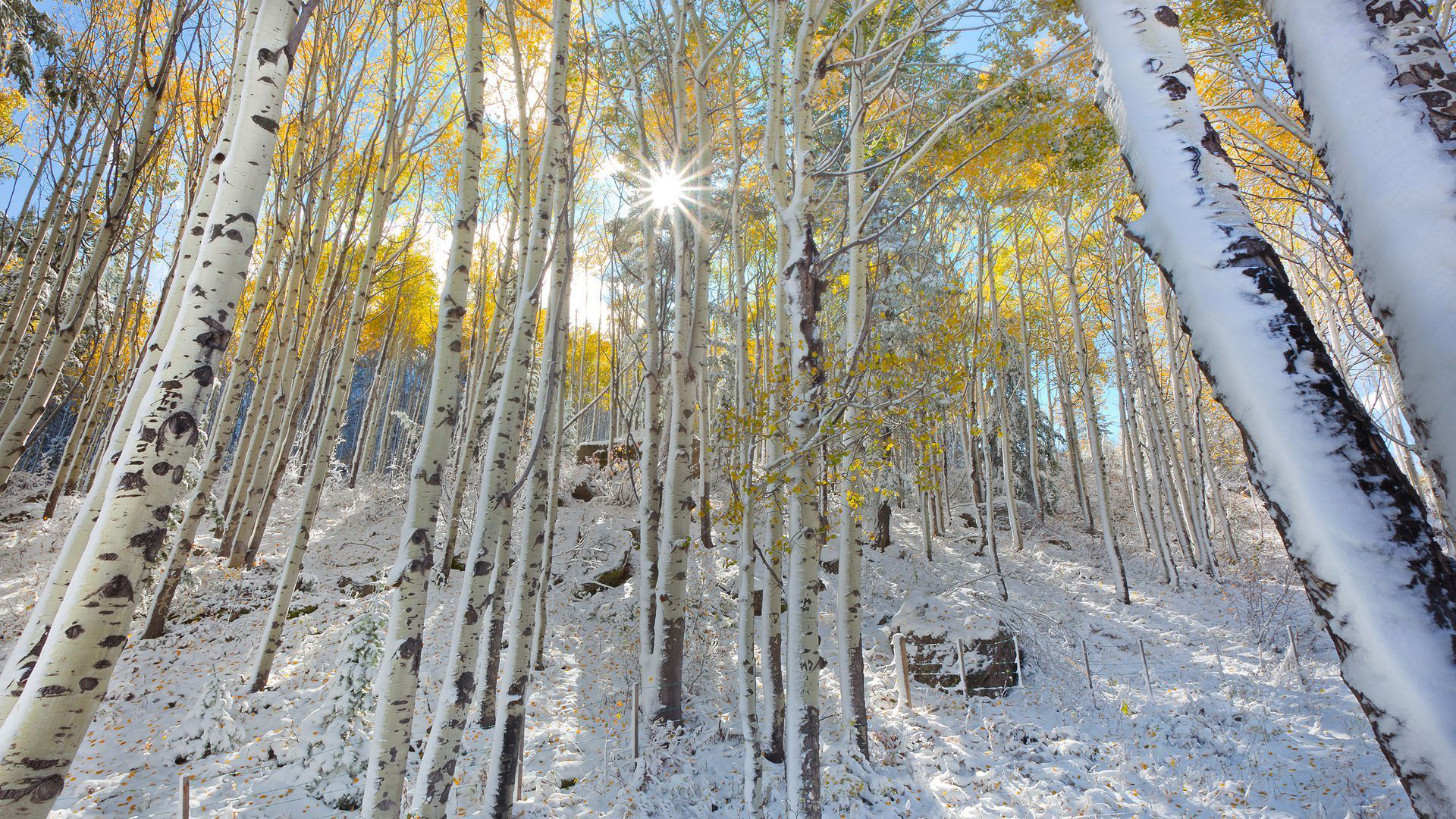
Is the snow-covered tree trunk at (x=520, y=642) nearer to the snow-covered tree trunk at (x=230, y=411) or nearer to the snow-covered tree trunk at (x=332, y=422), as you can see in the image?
the snow-covered tree trunk at (x=332, y=422)

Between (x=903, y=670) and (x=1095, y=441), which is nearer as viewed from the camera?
(x=903, y=670)

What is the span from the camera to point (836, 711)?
23.6ft

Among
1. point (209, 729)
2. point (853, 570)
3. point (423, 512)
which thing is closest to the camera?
point (423, 512)

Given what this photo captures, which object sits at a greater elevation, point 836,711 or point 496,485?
point 496,485

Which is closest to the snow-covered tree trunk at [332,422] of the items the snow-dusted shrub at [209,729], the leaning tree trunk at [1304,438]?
the snow-dusted shrub at [209,729]

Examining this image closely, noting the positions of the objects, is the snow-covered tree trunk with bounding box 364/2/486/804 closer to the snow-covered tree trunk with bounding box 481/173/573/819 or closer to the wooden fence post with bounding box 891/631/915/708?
the snow-covered tree trunk with bounding box 481/173/573/819

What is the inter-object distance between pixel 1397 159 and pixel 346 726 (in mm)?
7077

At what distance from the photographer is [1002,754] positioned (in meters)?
6.17

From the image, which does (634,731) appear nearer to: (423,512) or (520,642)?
(520,642)

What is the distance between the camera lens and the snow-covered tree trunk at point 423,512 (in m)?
3.06

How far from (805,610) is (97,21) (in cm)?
1096

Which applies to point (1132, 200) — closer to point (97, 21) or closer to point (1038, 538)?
point (1038, 538)

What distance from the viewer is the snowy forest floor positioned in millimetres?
5020

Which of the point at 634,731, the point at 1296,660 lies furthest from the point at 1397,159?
the point at 1296,660
